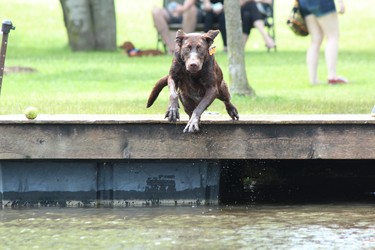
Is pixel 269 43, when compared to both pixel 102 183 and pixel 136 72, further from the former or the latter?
pixel 102 183

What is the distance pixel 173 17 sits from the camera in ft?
79.9

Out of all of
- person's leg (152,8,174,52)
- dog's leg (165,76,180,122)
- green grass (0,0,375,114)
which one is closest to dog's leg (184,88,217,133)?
dog's leg (165,76,180,122)

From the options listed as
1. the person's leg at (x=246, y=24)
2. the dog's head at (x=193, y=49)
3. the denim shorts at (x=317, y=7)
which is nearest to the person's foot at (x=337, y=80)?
the denim shorts at (x=317, y=7)

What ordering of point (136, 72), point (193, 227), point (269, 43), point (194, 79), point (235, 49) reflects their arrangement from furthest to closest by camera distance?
point (269, 43) → point (136, 72) → point (235, 49) → point (194, 79) → point (193, 227)

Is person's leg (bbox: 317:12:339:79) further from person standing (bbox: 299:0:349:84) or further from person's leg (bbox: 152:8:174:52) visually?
person's leg (bbox: 152:8:174:52)

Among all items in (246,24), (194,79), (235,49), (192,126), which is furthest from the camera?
(246,24)

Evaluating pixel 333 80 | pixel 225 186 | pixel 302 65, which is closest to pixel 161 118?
pixel 225 186

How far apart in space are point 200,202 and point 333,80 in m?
7.36

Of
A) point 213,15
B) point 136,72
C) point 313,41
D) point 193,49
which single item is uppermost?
point 213,15

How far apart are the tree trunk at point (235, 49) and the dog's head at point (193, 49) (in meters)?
5.08

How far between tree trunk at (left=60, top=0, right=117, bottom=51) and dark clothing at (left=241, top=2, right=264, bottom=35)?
3.25 m

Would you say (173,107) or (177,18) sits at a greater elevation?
(177,18)

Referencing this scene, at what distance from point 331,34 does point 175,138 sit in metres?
7.23

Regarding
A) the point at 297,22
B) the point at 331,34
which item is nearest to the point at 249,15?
the point at 297,22
